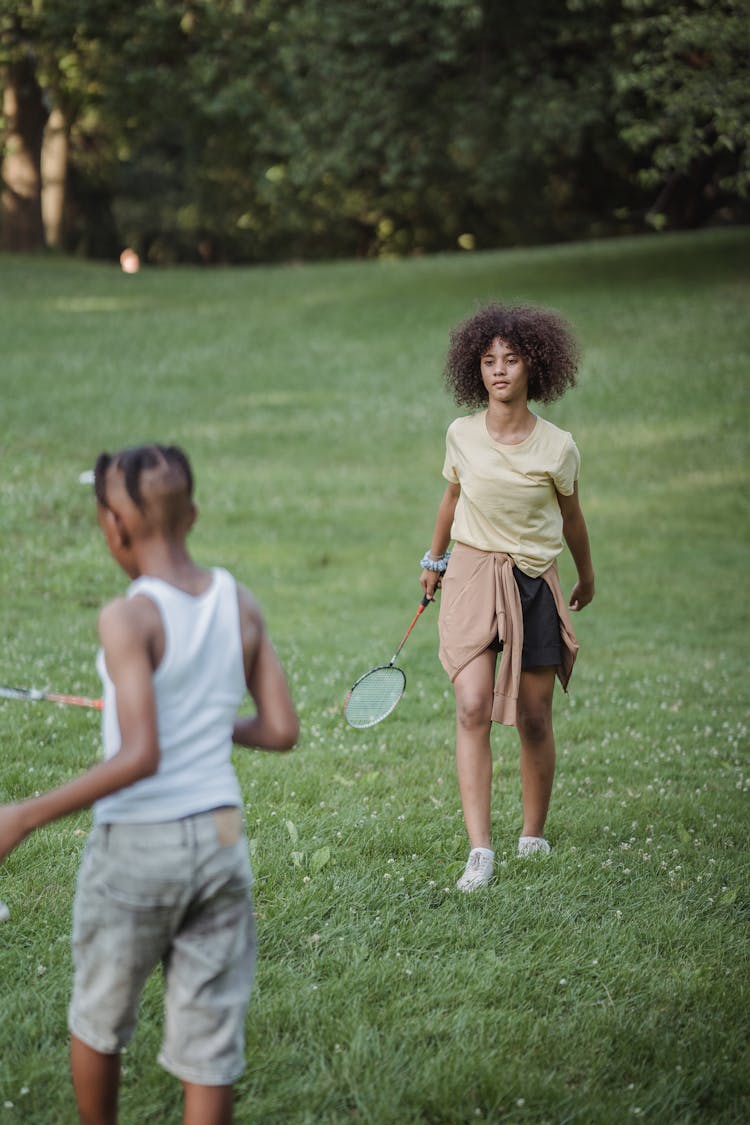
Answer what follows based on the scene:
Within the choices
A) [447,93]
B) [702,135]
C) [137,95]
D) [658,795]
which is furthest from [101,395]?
[137,95]

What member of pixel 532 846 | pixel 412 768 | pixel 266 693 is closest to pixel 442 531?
pixel 532 846

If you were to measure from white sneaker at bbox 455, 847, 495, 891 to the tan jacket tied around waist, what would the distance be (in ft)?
1.82

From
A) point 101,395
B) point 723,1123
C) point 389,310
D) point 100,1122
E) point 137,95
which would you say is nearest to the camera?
point 100,1122

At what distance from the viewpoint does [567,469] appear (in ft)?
17.1

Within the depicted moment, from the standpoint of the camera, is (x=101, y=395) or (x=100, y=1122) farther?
(x=101, y=395)

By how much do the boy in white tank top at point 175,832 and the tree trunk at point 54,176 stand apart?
43.2 metres

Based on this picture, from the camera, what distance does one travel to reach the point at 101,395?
1980 cm

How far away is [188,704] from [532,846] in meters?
2.99

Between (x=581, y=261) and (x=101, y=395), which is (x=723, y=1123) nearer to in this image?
(x=101, y=395)

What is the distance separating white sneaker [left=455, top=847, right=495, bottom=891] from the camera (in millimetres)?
5109

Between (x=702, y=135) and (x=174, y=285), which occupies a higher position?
(x=702, y=135)

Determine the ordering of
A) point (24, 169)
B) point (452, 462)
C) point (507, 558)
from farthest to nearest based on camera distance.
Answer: point (24, 169), point (452, 462), point (507, 558)

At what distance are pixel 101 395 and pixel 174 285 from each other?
45.4 feet

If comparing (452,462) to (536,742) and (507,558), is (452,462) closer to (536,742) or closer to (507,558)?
(507,558)
